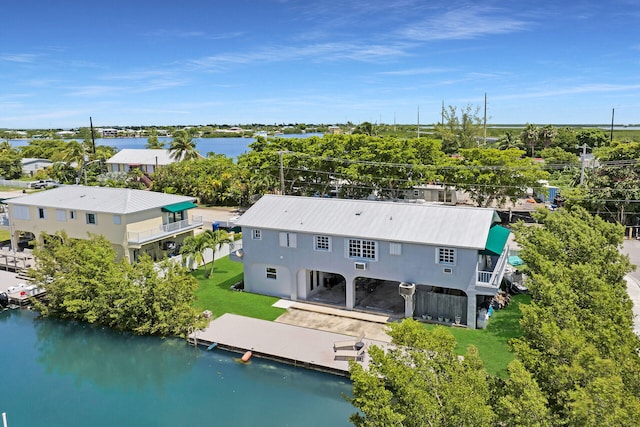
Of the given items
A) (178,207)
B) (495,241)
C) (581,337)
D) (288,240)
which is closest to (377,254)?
(288,240)

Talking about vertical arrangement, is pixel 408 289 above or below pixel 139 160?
below

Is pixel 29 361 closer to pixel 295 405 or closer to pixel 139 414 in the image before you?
pixel 139 414

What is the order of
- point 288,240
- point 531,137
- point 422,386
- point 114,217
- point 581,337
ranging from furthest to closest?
point 531,137
point 114,217
point 288,240
point 581,337
point 422,386

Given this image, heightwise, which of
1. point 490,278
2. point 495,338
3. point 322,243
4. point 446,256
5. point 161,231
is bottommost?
point 495,338

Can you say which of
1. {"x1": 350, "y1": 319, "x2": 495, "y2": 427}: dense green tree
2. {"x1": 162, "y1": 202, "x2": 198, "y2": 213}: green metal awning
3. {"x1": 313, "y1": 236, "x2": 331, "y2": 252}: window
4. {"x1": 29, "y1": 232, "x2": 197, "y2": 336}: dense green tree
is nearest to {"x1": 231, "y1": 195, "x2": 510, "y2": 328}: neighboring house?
{"x1": 313, "y1": 236, "x2": 331, "y2": 252}: window

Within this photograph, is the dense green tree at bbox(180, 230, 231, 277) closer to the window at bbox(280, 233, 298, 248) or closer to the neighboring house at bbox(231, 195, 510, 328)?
the neighboring house at bbox(231, 195, 510, 328)

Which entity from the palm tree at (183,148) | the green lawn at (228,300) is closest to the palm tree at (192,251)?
the green lawn at (228,300)

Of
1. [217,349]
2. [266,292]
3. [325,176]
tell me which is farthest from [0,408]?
[325,176]

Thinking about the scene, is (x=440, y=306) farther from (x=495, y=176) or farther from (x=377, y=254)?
(x=495, y=176)
